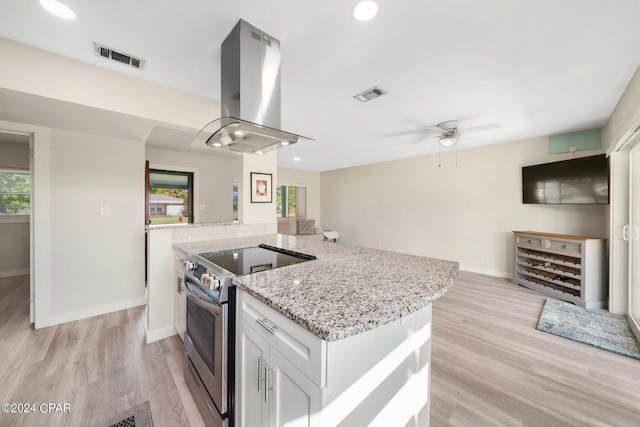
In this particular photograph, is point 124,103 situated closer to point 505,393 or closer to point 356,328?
point 356,328

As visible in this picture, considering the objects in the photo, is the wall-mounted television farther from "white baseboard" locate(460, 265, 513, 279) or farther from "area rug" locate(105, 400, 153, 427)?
"area rug" locate(105, 400, 153, 427)

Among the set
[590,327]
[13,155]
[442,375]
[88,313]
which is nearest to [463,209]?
[590,327]

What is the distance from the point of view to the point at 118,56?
178cm

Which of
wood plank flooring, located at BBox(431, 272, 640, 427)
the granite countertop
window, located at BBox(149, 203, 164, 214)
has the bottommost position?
wood plank flooring, located at BBox(431, 272, 640, 427)

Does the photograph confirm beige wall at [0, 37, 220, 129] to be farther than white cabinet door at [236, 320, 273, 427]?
Yes

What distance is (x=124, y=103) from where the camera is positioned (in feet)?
6.64

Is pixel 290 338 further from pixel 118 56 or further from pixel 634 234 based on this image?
pixel 634 234

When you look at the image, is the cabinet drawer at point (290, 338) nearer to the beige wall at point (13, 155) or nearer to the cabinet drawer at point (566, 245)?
the cabinet drawer at point (566, 245)

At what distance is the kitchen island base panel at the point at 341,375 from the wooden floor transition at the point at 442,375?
629 mm

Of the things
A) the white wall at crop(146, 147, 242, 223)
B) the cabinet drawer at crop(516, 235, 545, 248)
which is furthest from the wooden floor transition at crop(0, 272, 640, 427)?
the white wall at crop(146, 147, 242, 223)

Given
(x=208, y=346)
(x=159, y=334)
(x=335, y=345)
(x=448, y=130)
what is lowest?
(x=159, y=334)

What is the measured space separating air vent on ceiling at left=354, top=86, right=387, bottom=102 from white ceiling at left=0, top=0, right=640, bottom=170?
0.30 feet

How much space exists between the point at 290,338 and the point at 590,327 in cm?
343

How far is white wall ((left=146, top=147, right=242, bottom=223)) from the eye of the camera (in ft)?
13.3
